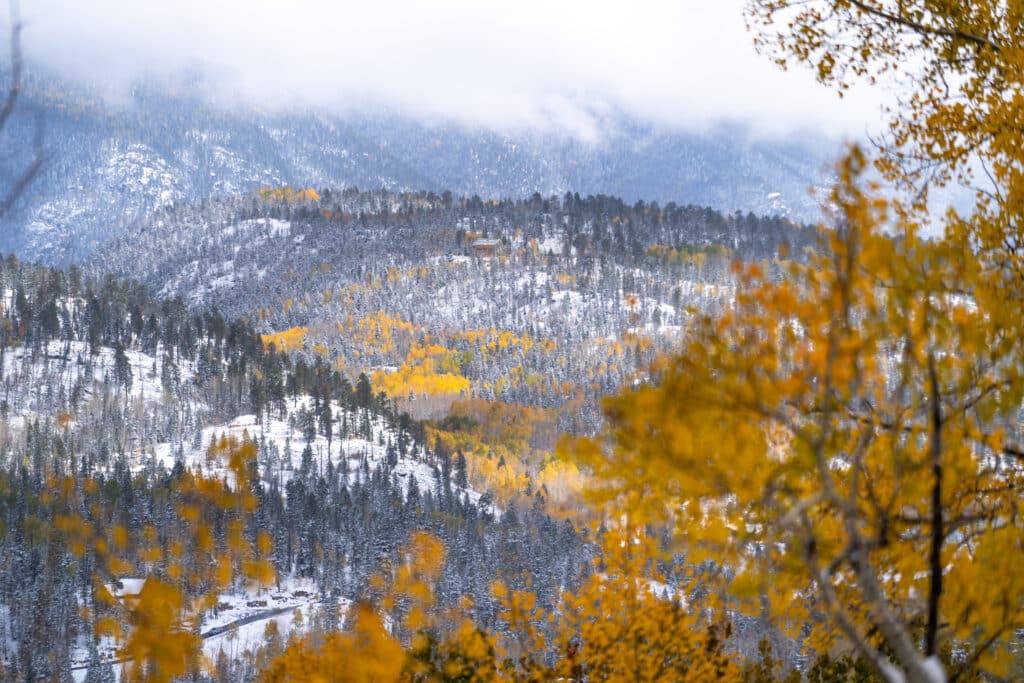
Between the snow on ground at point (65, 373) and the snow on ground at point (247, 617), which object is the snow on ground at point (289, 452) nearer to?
the snow on ground at point (65, 373)

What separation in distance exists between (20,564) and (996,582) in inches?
4552

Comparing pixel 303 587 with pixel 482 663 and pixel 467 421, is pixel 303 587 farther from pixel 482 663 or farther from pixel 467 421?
pixel 482 663

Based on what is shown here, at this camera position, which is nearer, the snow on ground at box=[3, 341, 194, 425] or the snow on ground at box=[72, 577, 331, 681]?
the snow on ground at box=[72, 577, 331, 681]

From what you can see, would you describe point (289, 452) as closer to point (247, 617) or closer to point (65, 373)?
point (247, 617)

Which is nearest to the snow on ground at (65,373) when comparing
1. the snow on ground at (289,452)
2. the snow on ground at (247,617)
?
the snow on ground at (289,452)

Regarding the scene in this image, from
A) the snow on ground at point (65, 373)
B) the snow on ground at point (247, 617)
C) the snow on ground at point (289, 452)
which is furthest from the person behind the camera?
the snow on ground at point (65, 373)

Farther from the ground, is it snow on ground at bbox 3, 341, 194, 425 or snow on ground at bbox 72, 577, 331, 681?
snow on ground at bbox 3, 341, 194, 425

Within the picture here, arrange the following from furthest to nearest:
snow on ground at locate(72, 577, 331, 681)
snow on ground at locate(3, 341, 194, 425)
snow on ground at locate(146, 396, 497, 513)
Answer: snow on ground at locate(3, 341, 194, 425)
snow on ground at locate(146, 396, 497, 513)
snow on ground at locate(72, 577, 331, 681)

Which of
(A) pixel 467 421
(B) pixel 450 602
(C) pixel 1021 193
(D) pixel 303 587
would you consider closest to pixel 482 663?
(C) pixel 1021 193

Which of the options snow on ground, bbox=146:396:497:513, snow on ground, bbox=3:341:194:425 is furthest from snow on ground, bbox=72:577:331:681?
snow on ground, bbox=3:341:194:425

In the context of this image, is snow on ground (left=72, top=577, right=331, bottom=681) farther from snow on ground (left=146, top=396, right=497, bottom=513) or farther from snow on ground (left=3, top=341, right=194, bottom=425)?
snow on ground (left=3, top=341, right=194, bottom=425)

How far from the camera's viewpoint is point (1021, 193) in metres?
7.38

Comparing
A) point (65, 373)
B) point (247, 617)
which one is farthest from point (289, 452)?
point (65, 373)

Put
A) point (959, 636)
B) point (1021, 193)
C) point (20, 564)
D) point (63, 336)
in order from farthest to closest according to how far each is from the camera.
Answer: point (63, 336)
point (20, 564)
point (1021, 193)
point (959, 636)
